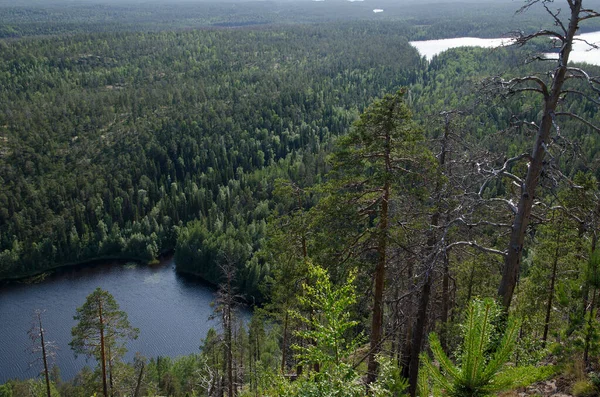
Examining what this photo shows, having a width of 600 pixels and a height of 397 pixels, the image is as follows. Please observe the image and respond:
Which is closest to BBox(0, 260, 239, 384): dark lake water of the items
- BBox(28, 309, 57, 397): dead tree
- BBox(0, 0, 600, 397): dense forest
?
BBox(0, 0, 600, 397): dense forest

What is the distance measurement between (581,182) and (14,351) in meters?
66.6

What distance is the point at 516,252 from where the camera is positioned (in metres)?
9.70

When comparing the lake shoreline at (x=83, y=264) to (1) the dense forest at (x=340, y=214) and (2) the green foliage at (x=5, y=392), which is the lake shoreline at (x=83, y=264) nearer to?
(1) the dense forest at (x=340, y=214)

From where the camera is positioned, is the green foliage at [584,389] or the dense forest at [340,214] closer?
the dense forest at [340,214]

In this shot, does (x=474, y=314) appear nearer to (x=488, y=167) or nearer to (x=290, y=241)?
(x=488, y=167)

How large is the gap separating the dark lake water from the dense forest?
15.0 ft

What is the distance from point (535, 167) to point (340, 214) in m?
6.58

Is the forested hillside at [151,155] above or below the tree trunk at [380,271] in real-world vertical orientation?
below

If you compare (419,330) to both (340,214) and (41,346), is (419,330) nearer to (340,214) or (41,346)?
(340,214)

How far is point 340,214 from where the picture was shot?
14.9m

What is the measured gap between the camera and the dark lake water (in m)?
59.6

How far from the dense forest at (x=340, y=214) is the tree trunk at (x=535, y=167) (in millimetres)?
37

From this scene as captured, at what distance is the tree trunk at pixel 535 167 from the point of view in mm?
8656

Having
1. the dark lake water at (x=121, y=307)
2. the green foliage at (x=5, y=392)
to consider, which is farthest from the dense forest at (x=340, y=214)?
the dark lake water at (x=121, y=307)
